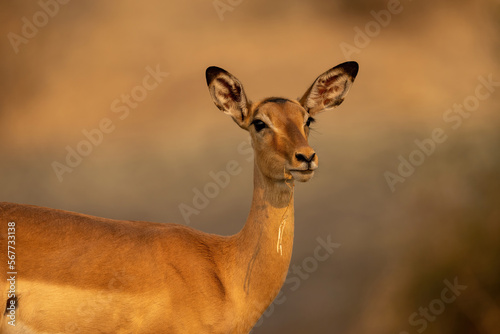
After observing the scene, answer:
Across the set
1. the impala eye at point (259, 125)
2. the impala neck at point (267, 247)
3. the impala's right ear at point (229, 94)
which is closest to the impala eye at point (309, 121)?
the impala eye at point (259, 125)

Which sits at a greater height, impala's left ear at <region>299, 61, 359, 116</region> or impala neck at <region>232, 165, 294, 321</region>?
impala's left ear at <region>299, 61, 359, 116</region>

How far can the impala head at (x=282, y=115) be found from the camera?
5730mm

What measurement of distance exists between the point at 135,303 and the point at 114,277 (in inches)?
11.6

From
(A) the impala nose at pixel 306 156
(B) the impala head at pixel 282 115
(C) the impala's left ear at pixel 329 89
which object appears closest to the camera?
(A) the impala nose at pixel 306 156

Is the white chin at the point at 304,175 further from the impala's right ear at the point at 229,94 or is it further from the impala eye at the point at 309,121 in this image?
the impala's right ear at the point at 229,94

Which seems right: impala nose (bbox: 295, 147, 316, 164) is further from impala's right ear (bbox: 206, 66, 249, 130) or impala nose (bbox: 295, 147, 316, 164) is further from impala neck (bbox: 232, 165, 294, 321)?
impala's right ear (bbox: 206, 66, 249, 130)

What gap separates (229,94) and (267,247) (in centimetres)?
161

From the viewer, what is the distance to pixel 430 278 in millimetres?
11430

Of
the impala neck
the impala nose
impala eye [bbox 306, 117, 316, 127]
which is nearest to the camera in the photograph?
the impala nose


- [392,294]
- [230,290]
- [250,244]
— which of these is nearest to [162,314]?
[230,290]

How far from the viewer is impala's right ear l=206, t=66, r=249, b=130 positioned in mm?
6477

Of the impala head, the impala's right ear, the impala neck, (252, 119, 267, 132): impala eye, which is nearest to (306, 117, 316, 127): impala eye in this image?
the impala head

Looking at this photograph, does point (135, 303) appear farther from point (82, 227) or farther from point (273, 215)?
point (273, 215)

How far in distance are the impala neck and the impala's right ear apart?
0.71m
